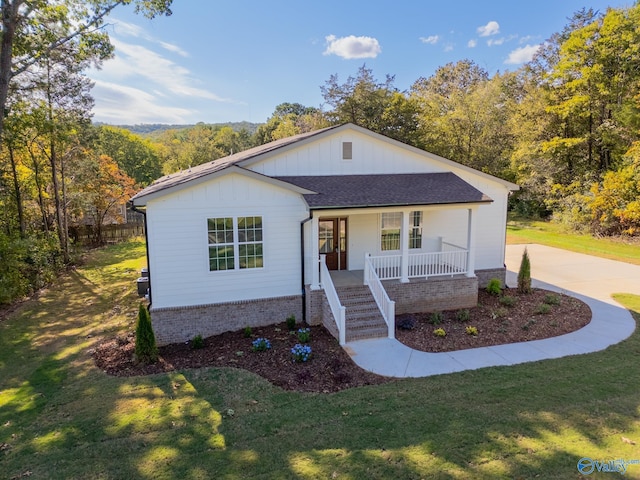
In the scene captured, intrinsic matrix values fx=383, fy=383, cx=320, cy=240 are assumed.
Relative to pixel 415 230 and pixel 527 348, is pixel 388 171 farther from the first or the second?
pixel 527 348

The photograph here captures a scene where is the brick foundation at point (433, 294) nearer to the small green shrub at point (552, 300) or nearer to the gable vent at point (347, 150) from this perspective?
the small green shrub at point (552, 300)

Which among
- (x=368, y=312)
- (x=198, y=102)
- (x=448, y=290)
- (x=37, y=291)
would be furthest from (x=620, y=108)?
(x=37, y=291)

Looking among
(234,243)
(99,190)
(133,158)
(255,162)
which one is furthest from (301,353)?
(133,158)

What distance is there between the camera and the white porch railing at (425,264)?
39.3 ft

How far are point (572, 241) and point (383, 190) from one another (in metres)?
19.0

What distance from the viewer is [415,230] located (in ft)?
44.3

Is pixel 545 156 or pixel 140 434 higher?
A: pixel 545 156

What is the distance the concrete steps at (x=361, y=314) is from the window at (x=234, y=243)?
2.67 meters

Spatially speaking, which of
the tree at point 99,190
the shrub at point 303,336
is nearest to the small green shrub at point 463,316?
the shrub at point 303,336

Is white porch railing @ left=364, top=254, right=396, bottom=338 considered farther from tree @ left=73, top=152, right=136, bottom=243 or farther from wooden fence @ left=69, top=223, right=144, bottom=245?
wooden fence @ left=69, top=223, right=144, bottom=245

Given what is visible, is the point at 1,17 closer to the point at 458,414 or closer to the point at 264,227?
the point at 264,227

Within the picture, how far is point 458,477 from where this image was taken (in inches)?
187

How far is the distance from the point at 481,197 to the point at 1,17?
48.1 feet

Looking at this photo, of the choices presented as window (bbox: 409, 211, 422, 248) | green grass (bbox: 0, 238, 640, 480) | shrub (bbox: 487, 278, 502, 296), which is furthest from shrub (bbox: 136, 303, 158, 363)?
shrub (bbox: 487, 278, 502, 296)
